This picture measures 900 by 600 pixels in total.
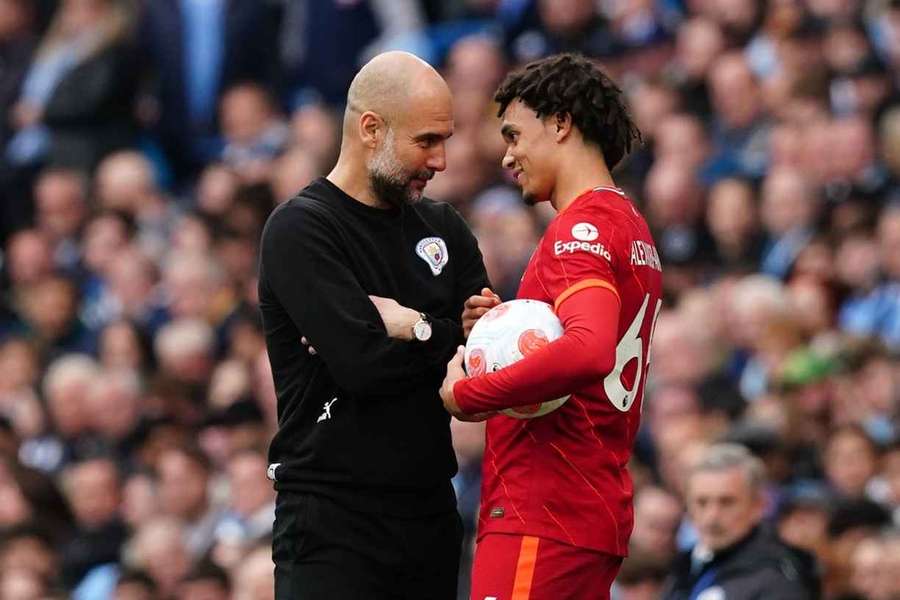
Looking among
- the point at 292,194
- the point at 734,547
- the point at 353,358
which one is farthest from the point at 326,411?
the point at 292,194

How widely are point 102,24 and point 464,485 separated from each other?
7.10m

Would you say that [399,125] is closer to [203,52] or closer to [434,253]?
[434,253]

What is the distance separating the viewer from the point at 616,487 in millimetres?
5875

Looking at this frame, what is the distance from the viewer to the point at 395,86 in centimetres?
600

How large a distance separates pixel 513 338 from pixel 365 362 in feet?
1.44

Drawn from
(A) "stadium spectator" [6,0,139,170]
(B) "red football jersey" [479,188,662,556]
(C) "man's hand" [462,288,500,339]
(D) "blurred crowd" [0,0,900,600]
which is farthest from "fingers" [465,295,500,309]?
(A) "stadium spectator" [6,0,139,170]

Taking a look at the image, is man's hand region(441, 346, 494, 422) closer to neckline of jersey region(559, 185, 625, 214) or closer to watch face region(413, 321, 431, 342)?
watch face region(413, 321, 431, 342)

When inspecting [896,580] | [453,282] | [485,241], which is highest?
[453,282]

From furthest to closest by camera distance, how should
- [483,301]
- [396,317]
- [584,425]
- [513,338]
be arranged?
[483,301], [396,317], [584,425], [513,338]

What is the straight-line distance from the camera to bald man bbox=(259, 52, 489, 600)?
19.4ft

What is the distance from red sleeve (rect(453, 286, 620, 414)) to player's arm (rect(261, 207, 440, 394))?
1.01ft

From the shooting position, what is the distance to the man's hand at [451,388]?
18.9 feet

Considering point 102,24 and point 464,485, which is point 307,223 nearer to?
point 464,485

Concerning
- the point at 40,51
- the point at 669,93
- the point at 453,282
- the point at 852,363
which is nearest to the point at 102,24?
the point at 40,51
